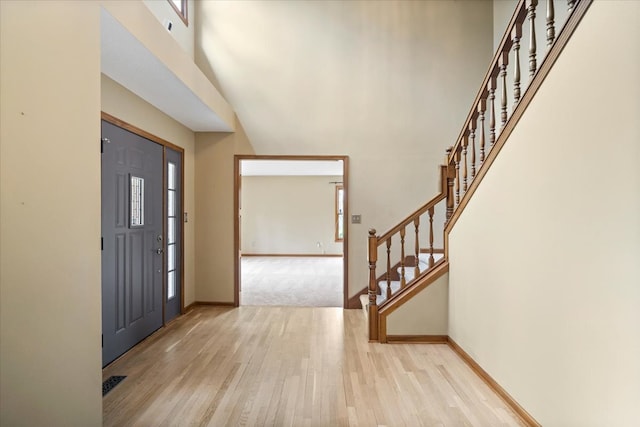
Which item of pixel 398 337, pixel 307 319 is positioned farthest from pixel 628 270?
pixel 307 319

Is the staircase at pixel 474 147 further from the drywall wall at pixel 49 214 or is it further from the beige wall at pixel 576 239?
the drywall wall at pixel 49 214

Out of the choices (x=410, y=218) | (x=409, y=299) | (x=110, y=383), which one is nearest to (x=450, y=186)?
(x=410, y=218)

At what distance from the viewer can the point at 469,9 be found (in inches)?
171

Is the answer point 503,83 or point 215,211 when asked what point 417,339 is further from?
point 215,211

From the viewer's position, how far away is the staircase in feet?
6.62

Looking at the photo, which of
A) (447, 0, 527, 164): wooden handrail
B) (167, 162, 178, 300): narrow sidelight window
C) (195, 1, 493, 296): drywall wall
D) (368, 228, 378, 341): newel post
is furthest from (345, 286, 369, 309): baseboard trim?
(447, 0, 527, 164): wooden handrail

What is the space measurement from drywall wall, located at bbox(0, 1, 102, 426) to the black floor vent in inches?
28.4

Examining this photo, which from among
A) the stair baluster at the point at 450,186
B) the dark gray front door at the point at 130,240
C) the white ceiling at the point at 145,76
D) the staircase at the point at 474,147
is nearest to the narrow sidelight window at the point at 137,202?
the dark gray front door at the point at 130,240

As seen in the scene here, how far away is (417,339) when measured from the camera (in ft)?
10.8

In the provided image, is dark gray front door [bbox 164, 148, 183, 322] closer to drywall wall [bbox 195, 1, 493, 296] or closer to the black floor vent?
drywall wall [bbox 195, 1, 493, 296]

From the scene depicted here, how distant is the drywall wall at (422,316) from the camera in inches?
129

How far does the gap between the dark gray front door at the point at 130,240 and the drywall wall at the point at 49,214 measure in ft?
3.87

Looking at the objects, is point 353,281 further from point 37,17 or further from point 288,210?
point 288,210

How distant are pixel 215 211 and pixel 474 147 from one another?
10.5ft
